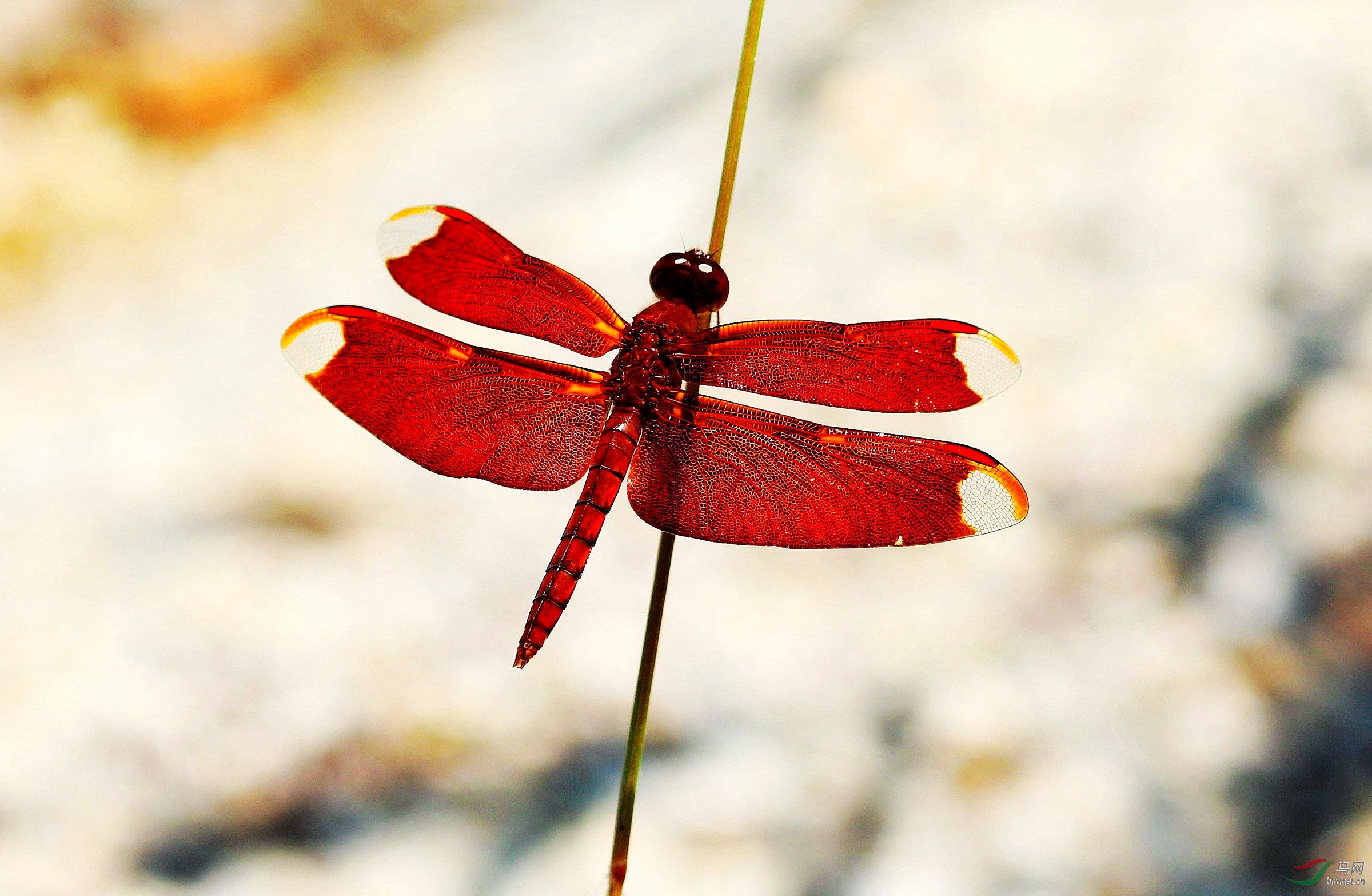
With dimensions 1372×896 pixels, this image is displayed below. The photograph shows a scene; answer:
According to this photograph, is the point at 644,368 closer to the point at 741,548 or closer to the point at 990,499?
the point at 990,499

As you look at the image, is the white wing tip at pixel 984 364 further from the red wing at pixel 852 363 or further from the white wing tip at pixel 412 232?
the white wing tip at pixel 412 232

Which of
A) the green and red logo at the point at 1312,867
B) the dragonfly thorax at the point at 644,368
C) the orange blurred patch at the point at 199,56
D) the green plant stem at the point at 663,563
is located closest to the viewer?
the green plant stem at the point at 663,563

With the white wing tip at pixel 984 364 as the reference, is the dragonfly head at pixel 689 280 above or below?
above

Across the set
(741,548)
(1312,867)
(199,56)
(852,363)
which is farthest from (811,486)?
(199,56)

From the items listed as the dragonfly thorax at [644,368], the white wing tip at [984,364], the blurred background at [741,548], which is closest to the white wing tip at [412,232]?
the dragonfly thorax at [644,368]

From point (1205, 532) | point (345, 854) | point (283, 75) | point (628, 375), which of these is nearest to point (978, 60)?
point (1205, 532)

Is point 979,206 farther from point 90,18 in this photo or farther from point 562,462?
point 90,18

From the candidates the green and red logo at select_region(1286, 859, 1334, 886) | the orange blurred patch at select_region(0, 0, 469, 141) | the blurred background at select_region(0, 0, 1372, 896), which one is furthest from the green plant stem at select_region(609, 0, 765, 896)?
the orange blurred patch at select_region(0, 0, 469, 141)

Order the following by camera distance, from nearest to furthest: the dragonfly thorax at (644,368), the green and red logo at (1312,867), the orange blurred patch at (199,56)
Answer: the dragonfly thorax at (644,368) → the green and red logo at (1312,867) → the orange blurred patch at (199,56)
